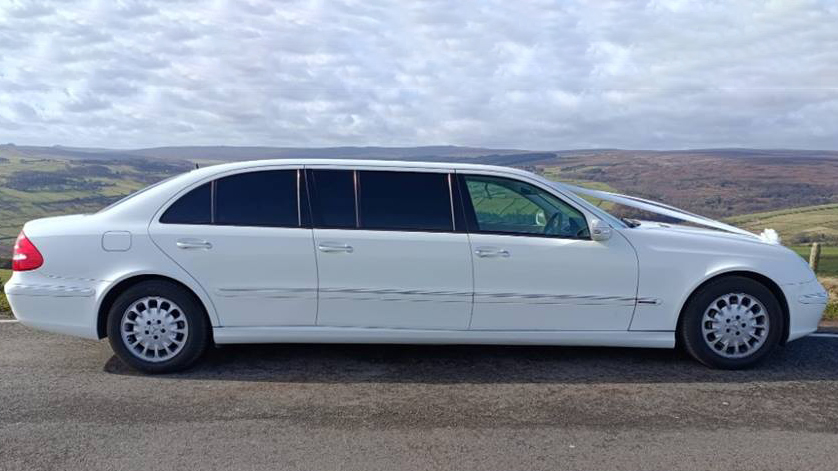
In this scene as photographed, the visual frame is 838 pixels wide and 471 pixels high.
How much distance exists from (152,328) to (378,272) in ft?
5.64

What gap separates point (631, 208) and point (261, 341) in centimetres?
Result: 329

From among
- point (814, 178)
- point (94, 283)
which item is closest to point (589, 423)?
point (94, 283)

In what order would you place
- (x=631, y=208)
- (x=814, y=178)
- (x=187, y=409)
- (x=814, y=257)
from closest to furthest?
(x=187, y=409) < (x=631, y=208) < (x=814, y=257) < (x=814, y=178)

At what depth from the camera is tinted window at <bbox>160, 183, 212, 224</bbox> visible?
5.04m

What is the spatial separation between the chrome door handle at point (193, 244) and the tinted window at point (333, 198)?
810mm

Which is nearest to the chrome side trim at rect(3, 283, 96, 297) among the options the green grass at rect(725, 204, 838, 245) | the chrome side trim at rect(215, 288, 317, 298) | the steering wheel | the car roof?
the chrome side trim at rect(215, 288, 317, 298)

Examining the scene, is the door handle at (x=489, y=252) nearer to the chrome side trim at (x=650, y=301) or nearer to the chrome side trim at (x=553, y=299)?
the chrome side trim at (x=553, y=299)

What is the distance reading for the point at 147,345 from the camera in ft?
16.3

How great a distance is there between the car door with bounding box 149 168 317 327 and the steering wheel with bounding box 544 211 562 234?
1.78 m

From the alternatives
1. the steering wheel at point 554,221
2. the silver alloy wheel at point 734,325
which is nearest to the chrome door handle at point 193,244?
the steering wheel at point 554,221

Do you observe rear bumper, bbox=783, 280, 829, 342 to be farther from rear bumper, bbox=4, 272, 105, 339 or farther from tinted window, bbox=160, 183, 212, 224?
rear bumper, bbox=4, 272, 105, 339

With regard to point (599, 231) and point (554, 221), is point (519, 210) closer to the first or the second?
point (554, 221)

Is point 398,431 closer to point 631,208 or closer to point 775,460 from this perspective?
point 775,460

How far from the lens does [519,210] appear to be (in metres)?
5.21
